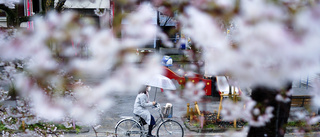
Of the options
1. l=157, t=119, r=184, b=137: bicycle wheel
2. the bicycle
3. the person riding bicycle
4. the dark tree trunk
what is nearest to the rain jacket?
the person riding bicycle

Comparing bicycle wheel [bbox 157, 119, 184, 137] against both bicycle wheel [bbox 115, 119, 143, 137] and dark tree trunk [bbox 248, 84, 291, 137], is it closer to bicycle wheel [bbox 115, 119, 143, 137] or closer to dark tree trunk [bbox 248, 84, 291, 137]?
bicycle wheel [bbox 115, 119, 143, 137]

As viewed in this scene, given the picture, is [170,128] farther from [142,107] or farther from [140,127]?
[142,107]

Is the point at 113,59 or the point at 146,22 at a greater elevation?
the point at 146,22

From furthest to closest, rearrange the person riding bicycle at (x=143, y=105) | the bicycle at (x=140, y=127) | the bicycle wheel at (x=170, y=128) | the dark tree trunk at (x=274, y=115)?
the bicycle wheel at (x=170, y=128) → the bicycle at (x=140, y=127) → the person riding bicycle at (x=143, y=105) → the dark tree trunk at (x=274, y=115)

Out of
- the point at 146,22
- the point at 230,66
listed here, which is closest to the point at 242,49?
the point at 230,66

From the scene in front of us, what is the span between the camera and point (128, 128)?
25.7ft

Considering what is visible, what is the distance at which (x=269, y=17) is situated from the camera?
4.55ft

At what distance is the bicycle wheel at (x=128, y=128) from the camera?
772 centimetres

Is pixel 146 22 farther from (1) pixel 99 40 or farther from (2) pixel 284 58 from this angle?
(2) pixel 284 58

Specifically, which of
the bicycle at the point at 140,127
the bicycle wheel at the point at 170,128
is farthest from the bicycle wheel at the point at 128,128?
the bicycle wheel at the point at 170,128

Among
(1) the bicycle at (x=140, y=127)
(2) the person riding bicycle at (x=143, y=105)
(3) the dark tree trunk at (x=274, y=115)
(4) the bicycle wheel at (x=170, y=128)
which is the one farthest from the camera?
(4) the bicycle wheel at (x=170, y=128)

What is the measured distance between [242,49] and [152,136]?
6.54 metres

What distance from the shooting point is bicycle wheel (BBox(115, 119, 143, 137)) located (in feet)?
25.3

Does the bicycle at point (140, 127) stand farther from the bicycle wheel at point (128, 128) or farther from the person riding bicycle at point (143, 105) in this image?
the person riding bicycle at point (143, 105)
